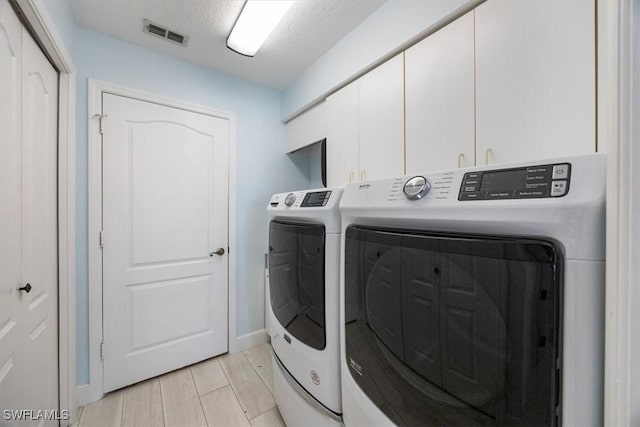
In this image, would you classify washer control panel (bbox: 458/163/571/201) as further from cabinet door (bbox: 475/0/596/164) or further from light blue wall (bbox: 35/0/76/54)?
light blue wall (bbox: 35/0/76/54)

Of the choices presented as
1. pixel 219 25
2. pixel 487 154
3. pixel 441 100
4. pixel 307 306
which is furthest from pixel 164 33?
pixel 487 154

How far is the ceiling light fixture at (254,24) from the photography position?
140 cm

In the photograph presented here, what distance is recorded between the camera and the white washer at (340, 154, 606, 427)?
1.40ft

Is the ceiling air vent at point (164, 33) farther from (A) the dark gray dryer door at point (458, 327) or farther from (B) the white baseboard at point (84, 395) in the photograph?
(B) the white baseboard at point (84, 395)

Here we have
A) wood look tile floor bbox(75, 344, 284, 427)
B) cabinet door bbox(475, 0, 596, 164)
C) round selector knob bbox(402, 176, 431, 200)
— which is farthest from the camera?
wood look tile floor bbox(75, 344, 284, 427)

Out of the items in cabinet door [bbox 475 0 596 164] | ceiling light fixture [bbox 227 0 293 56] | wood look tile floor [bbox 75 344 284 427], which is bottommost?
wood look tile floor [bbox 75 344 284 427]

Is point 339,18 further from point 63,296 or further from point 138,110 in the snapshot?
point 63,296

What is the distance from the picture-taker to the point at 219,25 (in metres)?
1.65

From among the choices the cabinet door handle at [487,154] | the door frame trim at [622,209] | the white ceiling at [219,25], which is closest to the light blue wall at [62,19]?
the white ceiling at [219,25]

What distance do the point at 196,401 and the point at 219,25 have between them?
2.48 m

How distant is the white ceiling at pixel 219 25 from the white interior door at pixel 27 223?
0.51 m

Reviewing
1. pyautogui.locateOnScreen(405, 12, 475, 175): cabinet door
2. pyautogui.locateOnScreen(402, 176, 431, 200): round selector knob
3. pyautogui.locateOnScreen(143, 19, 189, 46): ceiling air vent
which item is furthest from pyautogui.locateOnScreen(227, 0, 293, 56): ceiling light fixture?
pyautogui.locateOnScreen(402, 176, 431, 200): round selector knob

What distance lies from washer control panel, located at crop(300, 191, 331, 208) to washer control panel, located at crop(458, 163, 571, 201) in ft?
1.90

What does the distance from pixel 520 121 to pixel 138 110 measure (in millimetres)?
2301
